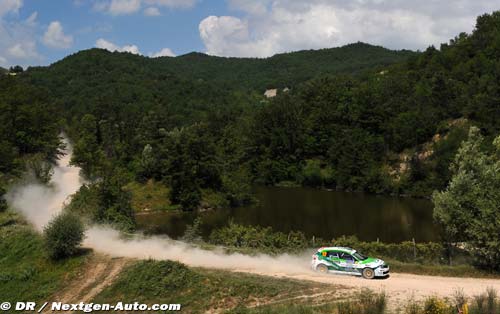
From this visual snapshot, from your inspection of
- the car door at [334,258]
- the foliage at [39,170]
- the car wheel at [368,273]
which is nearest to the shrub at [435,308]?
the car wheel at [368,273]

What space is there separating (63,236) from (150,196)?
42.1 metres

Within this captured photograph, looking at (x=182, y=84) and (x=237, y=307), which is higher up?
(x=182, y=84)

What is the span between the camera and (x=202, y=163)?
249 feet

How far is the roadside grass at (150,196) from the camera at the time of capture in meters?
71.2

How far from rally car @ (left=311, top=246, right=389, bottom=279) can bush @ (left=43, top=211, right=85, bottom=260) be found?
15.7m

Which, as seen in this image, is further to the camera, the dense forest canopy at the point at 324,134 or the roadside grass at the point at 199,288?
the dense forest canopy at the point at 324,134

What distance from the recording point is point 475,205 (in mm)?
30203

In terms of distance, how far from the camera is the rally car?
26.7 m

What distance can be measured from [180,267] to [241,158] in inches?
3357

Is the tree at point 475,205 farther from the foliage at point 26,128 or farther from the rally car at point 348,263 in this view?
the foliage at point 26,128

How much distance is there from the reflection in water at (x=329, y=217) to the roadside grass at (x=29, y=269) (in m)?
20.4

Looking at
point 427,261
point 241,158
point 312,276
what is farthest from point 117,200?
point 241,158

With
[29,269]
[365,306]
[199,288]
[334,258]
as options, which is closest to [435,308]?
[365,306]

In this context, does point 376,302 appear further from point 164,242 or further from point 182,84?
point 182,84
